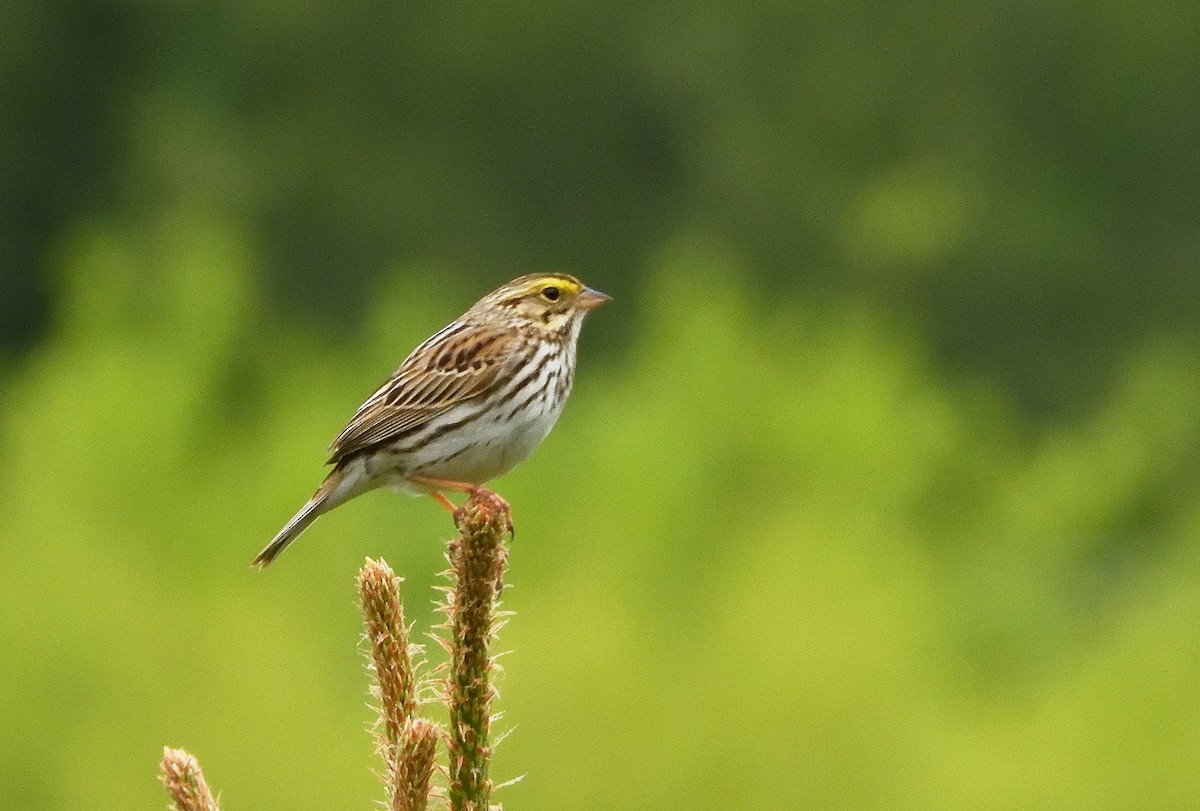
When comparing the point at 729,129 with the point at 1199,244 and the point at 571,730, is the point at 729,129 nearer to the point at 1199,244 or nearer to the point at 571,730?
the point at 1199,244

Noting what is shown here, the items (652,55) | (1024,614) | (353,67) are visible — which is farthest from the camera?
(353,67)

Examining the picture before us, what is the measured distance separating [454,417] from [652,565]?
67.6 feet

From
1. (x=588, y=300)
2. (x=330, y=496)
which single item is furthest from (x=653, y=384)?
(x=330, y=496)

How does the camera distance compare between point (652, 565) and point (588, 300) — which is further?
point (652, 565)

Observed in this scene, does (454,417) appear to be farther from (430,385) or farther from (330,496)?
(330,496)

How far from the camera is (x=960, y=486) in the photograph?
37.8m

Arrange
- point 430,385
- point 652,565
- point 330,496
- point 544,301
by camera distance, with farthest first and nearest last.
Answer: point 652,565 < point 544,301 < point 430,385 < point 330,496

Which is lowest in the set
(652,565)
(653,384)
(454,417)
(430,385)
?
(454,417)

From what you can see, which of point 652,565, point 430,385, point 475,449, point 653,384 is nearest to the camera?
point 475,449

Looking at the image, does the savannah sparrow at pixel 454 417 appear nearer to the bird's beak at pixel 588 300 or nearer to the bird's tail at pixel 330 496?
the bird's tail at pixel 330 496

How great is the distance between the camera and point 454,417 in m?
7.10

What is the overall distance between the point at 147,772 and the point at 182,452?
29.4ft

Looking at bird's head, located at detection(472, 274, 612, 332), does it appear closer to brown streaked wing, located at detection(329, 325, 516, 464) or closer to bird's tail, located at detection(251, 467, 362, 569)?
brown streaked wing, located at detection(329, 325, 516, 464)

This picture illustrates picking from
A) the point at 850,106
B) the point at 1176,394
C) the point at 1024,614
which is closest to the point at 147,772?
the point at 1024,614
